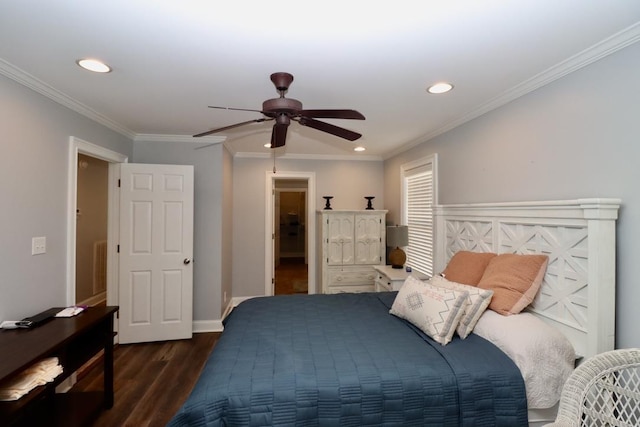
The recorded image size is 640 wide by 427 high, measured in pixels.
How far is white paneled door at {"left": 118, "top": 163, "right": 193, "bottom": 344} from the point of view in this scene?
132 inches

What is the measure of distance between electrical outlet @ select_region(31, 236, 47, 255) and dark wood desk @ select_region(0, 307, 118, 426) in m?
0.53

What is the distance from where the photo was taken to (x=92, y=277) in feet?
15.2

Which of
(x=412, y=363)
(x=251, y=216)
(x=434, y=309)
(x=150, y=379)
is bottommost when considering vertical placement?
Answer: (x=150, y=379)

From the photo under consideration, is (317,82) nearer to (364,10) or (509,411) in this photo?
(364,10)

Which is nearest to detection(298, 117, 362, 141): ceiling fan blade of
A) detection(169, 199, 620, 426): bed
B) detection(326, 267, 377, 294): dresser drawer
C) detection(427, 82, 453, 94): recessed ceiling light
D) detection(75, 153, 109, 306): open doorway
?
detection(427, 82, 453, 94): recessed ceiling light

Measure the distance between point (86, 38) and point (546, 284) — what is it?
3.08 meters

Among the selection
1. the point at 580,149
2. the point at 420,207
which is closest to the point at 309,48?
the point at 580,149

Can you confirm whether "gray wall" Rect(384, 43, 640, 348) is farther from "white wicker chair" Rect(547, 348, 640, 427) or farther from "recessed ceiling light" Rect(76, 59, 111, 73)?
"recessed ceiling light" Rect(76, 59, 111, 73)

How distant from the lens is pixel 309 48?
1689 mm

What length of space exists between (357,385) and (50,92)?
2950 mm

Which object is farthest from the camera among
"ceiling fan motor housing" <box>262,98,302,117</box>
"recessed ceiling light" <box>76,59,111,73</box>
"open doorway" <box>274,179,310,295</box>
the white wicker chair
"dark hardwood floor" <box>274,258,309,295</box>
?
"open doorway" <box>274,179,310,295</box>

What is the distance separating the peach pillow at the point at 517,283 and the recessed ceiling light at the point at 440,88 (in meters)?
1.31

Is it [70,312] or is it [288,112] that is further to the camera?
[70,312]

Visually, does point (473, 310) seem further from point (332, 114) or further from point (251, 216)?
point (251, 216)
